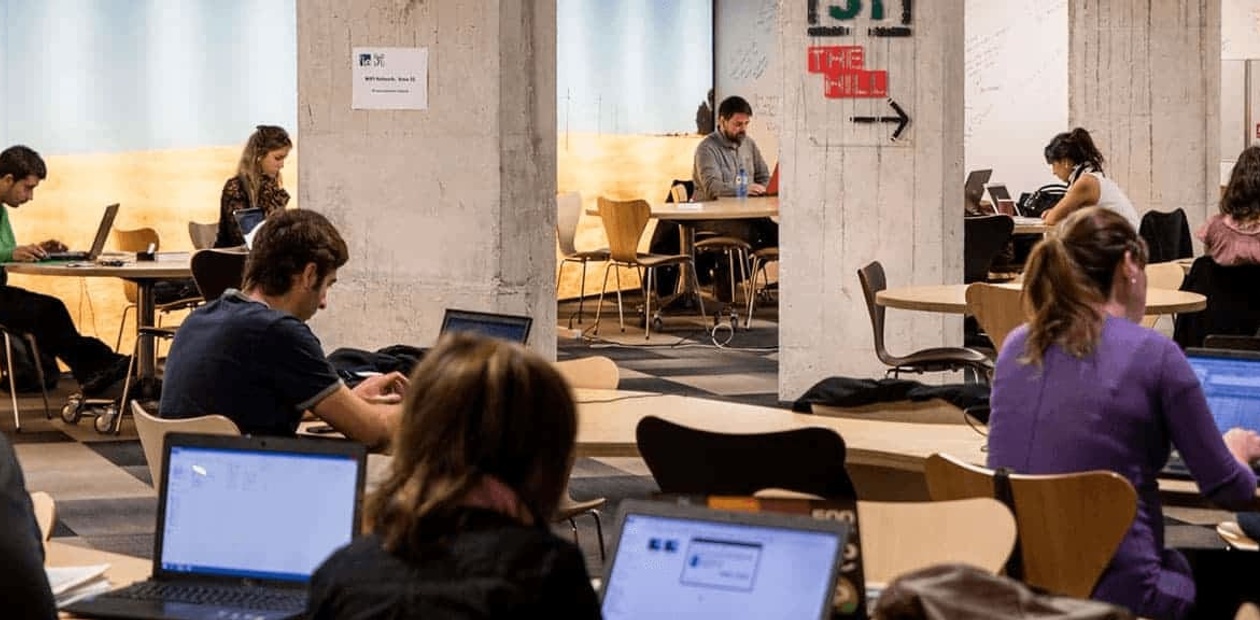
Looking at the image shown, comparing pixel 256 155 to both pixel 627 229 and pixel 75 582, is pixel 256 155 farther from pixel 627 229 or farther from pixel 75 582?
pixel 75 582

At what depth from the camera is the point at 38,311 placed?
10.1 metres

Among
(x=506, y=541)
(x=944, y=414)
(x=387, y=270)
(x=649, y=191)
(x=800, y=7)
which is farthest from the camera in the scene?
(x=649, y=191)

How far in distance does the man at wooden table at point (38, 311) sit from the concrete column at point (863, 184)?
358cm

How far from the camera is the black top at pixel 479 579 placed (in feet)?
7.94

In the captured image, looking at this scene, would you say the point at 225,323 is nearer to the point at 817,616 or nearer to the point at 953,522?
the point at 953,522

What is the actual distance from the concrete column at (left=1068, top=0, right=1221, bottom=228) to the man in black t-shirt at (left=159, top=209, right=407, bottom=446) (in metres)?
10.3

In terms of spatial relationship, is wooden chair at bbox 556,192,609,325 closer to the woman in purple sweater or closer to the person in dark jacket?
the woman in purple sweater

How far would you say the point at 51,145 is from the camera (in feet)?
37.9

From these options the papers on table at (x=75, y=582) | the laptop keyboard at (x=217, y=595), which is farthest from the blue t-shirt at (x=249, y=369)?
the laptop keyboard at (x=217, y=595)

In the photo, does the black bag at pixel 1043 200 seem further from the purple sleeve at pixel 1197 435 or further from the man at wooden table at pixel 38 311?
the purple sleeve at pixel 1197 435

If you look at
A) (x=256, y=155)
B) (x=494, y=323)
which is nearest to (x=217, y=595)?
(x=494, y=323)

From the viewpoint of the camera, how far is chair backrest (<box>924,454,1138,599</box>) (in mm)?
3938

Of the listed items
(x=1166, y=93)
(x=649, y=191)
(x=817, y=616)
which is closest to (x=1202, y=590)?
(x=817, y=616)

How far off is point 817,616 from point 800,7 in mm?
7890
